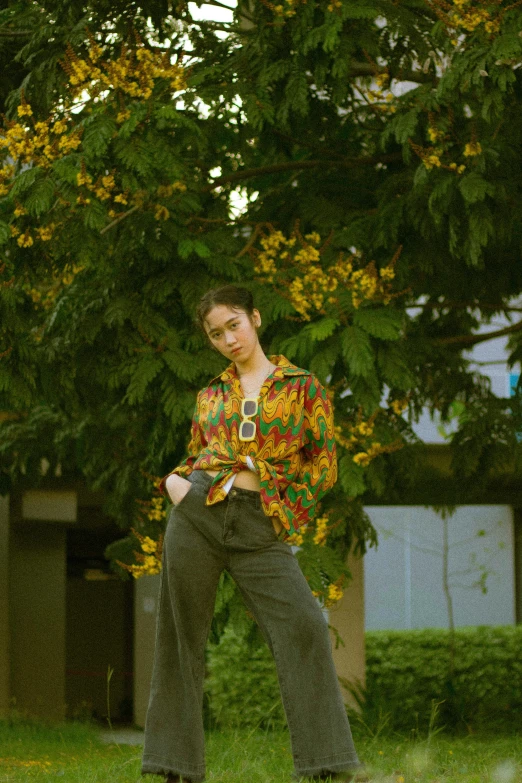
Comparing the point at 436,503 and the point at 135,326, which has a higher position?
the point at 135,326

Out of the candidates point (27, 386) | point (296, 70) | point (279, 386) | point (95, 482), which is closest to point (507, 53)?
point (296, 70)

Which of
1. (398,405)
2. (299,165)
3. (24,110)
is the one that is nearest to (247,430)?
(24,110)

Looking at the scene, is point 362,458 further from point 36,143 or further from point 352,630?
point 352,630

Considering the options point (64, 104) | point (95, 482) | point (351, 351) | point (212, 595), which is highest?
point (64, 104)

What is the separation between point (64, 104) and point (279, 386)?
9.74ft

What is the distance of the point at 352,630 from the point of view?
36.2ft

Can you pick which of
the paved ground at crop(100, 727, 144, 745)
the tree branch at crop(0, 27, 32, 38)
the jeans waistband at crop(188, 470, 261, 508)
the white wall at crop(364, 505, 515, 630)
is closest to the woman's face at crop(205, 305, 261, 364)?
the jeans waistband at crop(188, 470, 261, 508)

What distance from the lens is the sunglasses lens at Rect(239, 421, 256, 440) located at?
3.57 metres

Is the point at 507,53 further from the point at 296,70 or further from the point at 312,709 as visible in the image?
the point at 312,709

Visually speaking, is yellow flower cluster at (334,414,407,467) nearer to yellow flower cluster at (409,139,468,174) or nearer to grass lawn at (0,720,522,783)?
yellow flower cluster at (409,139,468,174)

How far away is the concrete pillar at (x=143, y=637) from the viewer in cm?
1546

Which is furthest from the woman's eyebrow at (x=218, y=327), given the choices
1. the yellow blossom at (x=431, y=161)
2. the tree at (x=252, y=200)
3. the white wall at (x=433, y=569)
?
the white wall at (x=433, y=569)

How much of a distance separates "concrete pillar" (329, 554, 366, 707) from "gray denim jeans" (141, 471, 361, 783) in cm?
704

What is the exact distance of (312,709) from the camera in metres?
3.49
